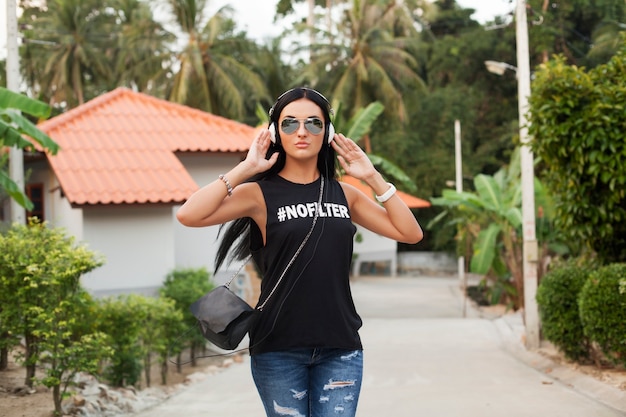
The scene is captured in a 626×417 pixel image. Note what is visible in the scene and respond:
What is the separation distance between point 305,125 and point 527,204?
11.3m

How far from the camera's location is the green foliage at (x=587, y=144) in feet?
33.2

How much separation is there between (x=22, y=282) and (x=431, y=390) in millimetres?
4588

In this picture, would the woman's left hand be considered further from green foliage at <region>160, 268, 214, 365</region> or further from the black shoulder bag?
green foliage at <region>160, 268, 214, 365</region>

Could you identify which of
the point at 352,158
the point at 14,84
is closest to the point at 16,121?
the point at 14,84

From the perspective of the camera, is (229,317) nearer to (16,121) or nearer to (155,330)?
(155,330)

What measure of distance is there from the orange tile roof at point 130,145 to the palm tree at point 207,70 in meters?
12.7

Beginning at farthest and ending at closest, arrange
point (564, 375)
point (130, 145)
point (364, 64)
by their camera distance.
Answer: point (364, 64)
point (130, 145)
point (564, 375)

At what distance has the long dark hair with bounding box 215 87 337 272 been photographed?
142 inches

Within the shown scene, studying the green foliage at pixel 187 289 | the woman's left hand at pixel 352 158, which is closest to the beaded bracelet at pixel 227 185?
the woman's left hand at pixel 352 158

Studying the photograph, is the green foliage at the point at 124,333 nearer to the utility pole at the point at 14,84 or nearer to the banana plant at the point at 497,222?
the utility pole at the point at 14,84

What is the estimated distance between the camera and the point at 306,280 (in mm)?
3299

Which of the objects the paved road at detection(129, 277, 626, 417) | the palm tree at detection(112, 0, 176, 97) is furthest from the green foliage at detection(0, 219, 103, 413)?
the palm tree at detection(112, 0, 176, 97)

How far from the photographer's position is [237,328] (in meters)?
3.30

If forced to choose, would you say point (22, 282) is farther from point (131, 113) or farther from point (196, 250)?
point (131, 113)
